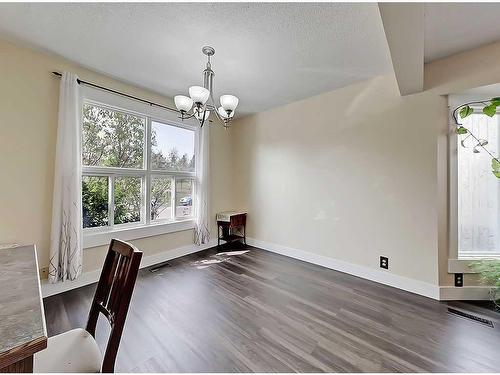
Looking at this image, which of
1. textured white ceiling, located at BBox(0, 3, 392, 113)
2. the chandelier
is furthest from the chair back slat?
textured white ceiling, located at BBox(0, 3, 392, 113)

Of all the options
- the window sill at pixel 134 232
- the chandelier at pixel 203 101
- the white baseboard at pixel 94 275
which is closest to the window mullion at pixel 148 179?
the window sill at pixel 134 232

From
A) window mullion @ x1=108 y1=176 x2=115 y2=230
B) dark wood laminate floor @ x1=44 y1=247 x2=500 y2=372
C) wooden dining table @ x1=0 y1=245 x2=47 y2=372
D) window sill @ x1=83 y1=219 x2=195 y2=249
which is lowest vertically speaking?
dark wood laminate floor @ x1=44 y1=247 x2=500 y2=372

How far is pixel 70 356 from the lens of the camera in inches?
36.8

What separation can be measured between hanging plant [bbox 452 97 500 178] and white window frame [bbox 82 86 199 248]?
340cm

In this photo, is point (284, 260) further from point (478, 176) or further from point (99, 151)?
point (99, 151)

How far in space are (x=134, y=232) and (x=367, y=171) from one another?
3.17m

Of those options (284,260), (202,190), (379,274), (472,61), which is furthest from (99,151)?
(472,61)

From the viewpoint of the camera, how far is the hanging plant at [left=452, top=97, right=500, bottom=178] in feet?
6.81

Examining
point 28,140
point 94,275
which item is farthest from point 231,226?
point 28,140

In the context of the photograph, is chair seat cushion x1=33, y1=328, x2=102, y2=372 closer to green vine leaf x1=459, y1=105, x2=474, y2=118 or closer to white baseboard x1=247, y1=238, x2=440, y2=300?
white baseboard x1=247, y1=238, x2=440, y2=300

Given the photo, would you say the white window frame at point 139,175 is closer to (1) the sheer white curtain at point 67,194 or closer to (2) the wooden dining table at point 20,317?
(1) the sheer white curtain at point 67,194

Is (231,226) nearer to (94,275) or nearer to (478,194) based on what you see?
(94,275)

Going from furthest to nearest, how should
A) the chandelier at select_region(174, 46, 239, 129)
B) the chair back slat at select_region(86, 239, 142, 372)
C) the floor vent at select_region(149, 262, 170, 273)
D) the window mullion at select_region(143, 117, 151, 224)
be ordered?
the window mullion at select_region(143, 117, 151, 224)
the floor vent at select_region(149, 262, 170, 273)
the chandelier at select_region(174, 46, 239, 129)
the chair back slat at select_region(86, 239, 142, 372)

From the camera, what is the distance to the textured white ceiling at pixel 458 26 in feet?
5.30
